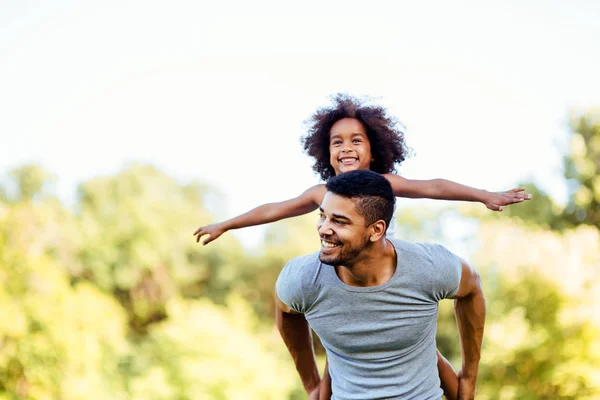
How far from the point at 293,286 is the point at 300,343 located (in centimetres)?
53

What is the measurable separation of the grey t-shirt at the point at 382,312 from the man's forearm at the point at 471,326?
193mm

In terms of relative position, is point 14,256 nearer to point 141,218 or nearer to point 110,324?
point 110,324

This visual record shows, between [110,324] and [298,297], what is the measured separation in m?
17.4

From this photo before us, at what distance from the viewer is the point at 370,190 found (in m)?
2.43

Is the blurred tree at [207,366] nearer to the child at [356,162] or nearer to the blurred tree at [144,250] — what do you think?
the blurred tree at [144,250]

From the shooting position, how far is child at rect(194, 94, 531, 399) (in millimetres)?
2953

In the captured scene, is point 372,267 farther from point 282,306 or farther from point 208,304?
point 208,304

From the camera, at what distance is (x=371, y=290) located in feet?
8.05

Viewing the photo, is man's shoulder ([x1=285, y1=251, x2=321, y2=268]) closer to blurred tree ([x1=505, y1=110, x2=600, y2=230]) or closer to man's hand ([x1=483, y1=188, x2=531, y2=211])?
man's hand ([x1=483, y1=188, x2=531, y2=211])

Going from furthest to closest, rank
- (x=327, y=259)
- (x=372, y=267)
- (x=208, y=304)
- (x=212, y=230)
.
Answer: (x=208, y=304) → (x=212, y=230) → (x=372, y=267) → (x=327, y=259)

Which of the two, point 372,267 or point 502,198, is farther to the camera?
point 502,198

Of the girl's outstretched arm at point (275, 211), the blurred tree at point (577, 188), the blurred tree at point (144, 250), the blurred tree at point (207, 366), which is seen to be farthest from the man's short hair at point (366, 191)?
the blurred tree at point (144, 250)

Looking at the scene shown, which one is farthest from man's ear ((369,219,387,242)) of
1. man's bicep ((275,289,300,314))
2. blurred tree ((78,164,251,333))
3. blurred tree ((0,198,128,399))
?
blurred tree ((78,164,251,333))

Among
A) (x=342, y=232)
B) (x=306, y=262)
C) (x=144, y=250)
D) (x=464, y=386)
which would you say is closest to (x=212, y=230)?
(x=306, y=262)
